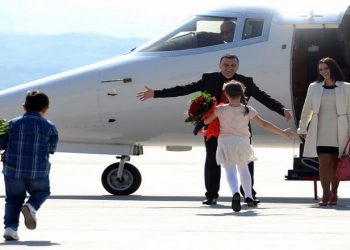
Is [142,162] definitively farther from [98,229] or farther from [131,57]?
[98,229]

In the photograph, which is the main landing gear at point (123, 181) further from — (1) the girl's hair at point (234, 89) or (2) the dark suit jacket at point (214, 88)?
(1) the girl's hair at point (234, 89)

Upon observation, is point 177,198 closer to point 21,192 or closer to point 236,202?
point 236,202

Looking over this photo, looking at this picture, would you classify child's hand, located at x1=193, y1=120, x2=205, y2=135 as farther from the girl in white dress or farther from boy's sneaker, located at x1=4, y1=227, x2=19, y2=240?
boy's sneaker, located at x1=4, y1=227, x2=19, y2=240

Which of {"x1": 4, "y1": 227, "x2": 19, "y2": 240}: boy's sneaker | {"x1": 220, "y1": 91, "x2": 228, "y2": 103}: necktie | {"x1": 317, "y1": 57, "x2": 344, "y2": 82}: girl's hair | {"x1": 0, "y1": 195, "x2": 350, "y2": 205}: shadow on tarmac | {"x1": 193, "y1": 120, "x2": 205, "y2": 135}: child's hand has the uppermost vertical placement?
{"x1": 317, "y1": 57, "x2": 344, "y2": 82}: girl's hair

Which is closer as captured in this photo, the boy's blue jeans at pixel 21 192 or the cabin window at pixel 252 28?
the boy's blue jeans at pixel 21 192

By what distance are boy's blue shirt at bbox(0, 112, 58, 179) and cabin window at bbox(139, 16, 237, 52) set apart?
20.9ft

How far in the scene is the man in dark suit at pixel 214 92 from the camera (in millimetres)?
17719

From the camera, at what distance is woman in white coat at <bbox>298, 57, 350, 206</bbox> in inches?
686

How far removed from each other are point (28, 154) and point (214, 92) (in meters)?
4.58

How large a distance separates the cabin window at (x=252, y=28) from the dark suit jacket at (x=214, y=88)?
1.71 meters

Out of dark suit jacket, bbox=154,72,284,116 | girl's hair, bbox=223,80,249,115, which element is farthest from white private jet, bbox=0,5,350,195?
girl's hair, bbox=223,80,249,115

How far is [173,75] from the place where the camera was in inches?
772

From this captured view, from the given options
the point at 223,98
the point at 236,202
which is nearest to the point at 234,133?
the point at 236,202

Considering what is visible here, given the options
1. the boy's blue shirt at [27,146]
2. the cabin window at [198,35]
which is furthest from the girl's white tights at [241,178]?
the boy's blue shirt at [27,146]
